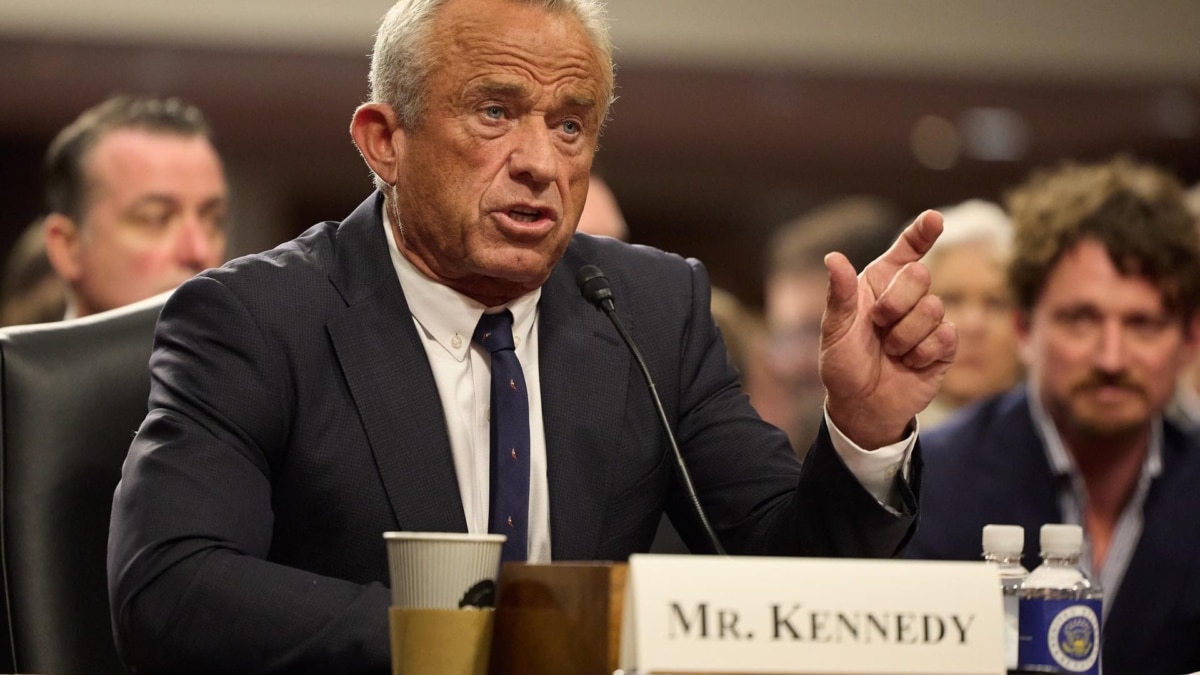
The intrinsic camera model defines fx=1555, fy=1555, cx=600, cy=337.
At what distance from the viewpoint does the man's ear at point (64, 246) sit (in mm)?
3189

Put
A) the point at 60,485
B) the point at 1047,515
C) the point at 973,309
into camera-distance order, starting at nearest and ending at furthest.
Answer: the point at 60,485 → the point at 1047,515 → the point at 973,309

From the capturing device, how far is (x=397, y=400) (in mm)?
1714

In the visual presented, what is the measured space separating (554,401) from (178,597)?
53 centimetres

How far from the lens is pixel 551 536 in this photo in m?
1.76

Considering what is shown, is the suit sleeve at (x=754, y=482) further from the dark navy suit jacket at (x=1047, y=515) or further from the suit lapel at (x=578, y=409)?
the dark navy suit jacket at (x=1047, y=515)

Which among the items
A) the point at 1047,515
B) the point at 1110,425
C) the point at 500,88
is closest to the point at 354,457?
the point at 500,88

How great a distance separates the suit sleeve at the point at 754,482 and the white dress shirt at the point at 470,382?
0.73ft

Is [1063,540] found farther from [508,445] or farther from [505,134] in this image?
[505,134]

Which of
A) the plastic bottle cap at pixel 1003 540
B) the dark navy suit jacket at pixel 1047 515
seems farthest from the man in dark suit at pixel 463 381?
Result: the dark navy suit jacket at pixel 1047 515

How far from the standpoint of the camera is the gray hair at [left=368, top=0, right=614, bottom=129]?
1786mm

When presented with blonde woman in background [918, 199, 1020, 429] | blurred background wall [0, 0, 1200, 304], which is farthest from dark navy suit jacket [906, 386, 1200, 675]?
blurred background wall [0, 0, 1200, 304]

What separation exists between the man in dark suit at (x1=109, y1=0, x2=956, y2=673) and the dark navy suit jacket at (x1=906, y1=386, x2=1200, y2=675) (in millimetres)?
887

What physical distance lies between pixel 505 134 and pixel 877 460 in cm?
55

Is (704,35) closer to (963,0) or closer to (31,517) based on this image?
(963,0)
